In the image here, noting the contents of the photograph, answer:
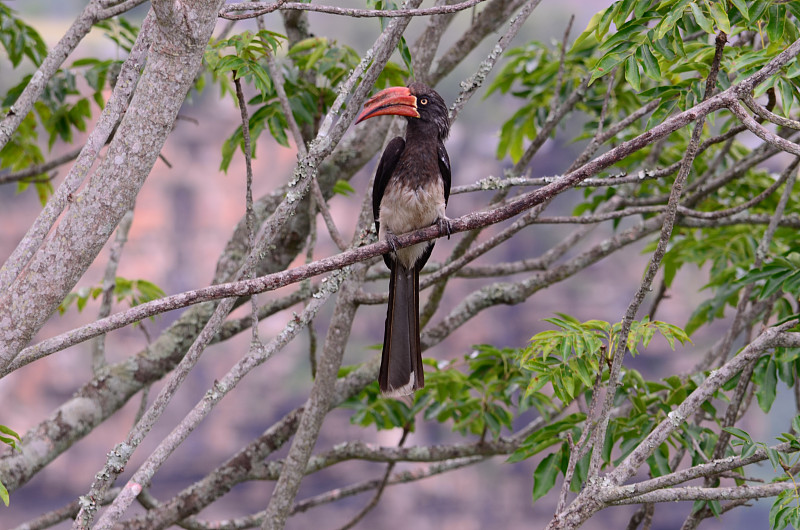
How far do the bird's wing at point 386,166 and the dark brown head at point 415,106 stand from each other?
0.09 meters

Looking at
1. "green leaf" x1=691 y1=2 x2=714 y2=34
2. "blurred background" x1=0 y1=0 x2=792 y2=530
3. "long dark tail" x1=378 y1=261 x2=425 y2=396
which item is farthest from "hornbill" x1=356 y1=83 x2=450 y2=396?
"blurred background" x1=0 y1=0 x2=792 y2=530

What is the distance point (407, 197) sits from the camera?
8.13 ft

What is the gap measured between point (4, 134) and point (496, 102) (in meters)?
4.48

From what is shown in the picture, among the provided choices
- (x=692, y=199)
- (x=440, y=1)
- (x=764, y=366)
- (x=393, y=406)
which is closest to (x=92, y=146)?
(x=440, y=1)

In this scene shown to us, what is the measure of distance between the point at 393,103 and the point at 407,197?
310 mm

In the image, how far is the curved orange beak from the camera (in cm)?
237

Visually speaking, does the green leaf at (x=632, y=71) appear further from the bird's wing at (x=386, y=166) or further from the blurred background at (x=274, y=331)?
the blurred background at (x=274, y=331)

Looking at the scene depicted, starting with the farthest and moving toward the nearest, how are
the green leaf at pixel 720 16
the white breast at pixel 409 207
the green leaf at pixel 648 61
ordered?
the white breast at pixel 409 207
the green leaf at pixel 648 61
the green leaf at pixel 720 16

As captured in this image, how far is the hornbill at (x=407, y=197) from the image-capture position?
94.5 inches

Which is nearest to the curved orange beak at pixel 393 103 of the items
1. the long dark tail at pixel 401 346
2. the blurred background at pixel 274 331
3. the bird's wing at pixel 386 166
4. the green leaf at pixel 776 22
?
the bird's wing at pixel 386 166

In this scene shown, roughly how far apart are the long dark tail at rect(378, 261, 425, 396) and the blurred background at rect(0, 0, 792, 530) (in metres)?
2.58

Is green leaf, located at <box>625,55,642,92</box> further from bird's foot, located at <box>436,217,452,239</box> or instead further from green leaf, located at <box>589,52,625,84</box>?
bird's foot, located at <box>436,217,452,239</box>

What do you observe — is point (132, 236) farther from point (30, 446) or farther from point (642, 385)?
point (642, 385)

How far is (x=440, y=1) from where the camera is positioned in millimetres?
2592
